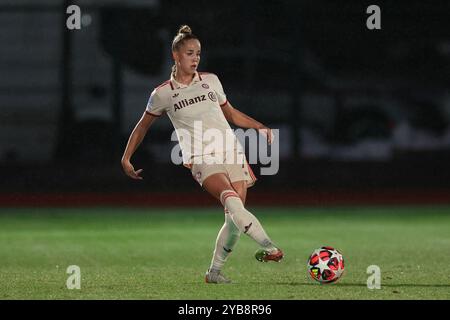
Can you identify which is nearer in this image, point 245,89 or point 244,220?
point 244,220

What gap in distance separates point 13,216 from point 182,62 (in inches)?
340

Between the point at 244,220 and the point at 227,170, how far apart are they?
24.3 inches

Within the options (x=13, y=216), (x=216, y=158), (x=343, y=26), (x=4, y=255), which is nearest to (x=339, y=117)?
(x=343, y=26)

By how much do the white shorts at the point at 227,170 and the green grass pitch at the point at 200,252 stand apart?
2.85 ft

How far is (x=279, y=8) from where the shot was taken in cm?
2227

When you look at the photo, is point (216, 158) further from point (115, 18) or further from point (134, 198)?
point (115, 18)

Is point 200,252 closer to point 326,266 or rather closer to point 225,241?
point 225,241

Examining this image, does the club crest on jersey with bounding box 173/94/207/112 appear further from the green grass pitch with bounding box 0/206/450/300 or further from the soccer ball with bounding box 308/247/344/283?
the soccer ball with bounding box 308/247/344/283

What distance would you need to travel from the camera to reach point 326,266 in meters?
8.00

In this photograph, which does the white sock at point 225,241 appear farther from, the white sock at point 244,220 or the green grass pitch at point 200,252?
the white sock at point 244,220

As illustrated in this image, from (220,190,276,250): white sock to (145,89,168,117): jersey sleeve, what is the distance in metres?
0.89

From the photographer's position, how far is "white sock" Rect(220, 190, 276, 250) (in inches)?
294

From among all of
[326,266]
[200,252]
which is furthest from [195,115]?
[200,252]

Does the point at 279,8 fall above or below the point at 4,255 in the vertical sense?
above
